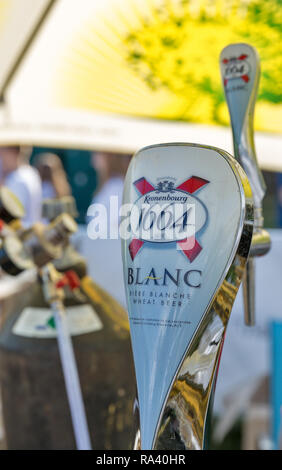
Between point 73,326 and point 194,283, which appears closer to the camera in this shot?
point 194,283

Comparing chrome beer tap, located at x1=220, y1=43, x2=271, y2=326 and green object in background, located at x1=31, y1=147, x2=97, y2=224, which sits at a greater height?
green object in background, located at x1=31, y1=147, x2=97, y2=224

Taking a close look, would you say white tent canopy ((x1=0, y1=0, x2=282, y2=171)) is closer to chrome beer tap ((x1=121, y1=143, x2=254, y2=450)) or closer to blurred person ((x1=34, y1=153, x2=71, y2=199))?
blurred person ((x1=34, y1=153, x2=71, y2=199))

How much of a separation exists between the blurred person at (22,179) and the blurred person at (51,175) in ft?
0.11

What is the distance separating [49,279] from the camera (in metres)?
0.77

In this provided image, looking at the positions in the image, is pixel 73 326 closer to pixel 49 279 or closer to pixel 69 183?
pixel 49 279

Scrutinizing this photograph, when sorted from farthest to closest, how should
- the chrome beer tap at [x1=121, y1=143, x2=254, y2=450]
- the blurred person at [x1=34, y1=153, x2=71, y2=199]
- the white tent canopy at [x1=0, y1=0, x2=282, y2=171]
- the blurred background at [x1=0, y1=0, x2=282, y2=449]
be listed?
the blurred person at [x1=34, y1=153, x2=71, y2=199], the white tent canopy at [x1=0, y1=0, x2=282, y2=171], the blurred background at [x1=0, y1=0, x2=282, y2=449], the chrome beer tap at [x1=121, y1=143, x2=254, y2=450]

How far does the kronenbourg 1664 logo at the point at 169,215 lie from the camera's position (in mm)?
456

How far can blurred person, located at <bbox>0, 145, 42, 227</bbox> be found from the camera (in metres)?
1.85

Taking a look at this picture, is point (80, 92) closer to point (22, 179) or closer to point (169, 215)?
point (22, 179)

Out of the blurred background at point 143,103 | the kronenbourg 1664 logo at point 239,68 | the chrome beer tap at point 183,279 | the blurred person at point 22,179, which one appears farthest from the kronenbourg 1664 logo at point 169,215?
the blurred person at point 22,179

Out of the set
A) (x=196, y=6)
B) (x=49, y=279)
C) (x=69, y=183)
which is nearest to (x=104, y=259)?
(x=196, y=6)

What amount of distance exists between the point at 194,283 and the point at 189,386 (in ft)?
0.26

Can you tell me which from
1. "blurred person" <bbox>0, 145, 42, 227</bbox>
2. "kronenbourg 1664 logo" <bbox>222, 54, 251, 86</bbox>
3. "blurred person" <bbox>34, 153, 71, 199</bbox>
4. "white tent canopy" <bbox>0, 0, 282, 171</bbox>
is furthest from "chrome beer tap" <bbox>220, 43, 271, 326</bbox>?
"blurred person" <bbox>34, 153, 71, 199</bbox>

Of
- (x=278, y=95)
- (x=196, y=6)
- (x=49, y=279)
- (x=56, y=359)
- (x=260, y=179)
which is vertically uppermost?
(x=196, y=6)
